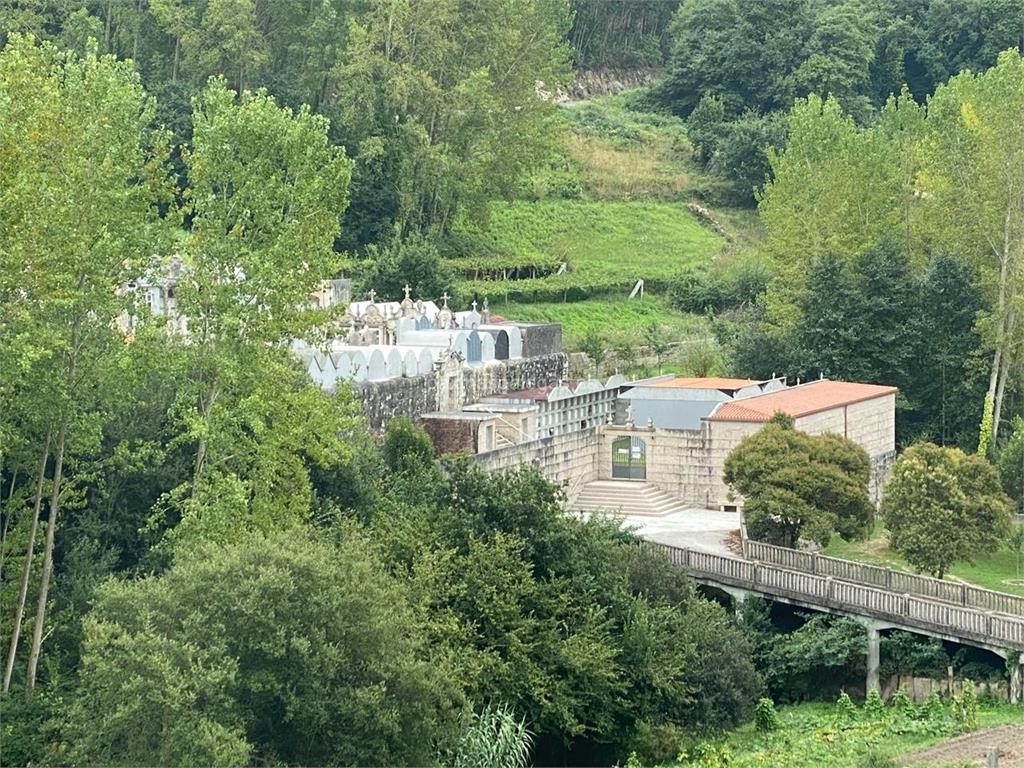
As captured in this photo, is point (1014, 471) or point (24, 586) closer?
point (24, 586)

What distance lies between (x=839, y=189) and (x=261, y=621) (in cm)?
3367

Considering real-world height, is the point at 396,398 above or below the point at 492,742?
above

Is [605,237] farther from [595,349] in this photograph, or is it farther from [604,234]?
[595,349]

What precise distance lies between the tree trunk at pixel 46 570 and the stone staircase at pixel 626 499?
16173 mm

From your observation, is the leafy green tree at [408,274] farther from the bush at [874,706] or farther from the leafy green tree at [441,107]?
the bush at [874,706]

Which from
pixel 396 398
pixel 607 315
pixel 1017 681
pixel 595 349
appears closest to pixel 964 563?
pixel 1017 681

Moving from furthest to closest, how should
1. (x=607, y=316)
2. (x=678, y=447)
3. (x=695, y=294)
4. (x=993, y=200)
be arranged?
(x=695, y=294), (x=607, y=316), (x=993, y=200), (x=678, y=447)

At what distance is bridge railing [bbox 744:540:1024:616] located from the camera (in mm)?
34281

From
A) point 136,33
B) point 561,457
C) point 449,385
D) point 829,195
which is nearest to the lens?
point 561,457

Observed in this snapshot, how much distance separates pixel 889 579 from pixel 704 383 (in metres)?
13.4

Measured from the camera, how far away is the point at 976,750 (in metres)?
28.6

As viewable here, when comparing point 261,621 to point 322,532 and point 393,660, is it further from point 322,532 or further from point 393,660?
point 322,532

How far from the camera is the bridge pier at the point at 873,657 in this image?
34375mm

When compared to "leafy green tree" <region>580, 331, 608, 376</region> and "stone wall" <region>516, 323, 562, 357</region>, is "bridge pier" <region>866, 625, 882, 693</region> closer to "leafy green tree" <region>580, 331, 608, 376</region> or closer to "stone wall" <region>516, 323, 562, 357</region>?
"stone wall" <region>516, 323, 562, 357</region>
